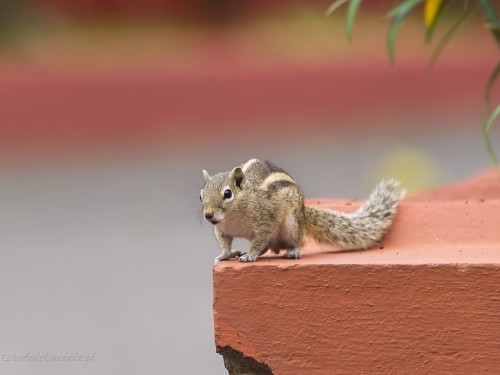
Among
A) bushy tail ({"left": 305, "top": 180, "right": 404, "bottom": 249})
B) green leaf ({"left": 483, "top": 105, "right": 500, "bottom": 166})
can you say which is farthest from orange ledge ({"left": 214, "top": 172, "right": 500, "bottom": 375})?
green leaf ({"left": 483, "top": 105, "right": 500, "bottom": 166})

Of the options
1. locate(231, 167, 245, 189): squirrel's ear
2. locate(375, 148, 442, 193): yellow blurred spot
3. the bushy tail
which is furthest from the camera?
locate(375, 148, 442, 193): yellow blurred spot

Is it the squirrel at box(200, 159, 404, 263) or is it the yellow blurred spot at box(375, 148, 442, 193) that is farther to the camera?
the yellow blurred spot at box(375, 148, 442, 193)

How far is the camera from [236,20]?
52.1 feet

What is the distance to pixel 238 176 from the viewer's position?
4.89 meters

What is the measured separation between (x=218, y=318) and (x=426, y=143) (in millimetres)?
8892

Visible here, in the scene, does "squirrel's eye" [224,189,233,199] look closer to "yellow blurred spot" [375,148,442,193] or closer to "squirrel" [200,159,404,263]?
"squirrel" [200,159,404,263]

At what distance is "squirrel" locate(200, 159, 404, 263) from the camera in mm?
4805

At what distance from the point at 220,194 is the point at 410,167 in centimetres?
751

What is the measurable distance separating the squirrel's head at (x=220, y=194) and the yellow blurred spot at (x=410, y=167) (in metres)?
5.86

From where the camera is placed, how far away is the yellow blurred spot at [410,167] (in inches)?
441

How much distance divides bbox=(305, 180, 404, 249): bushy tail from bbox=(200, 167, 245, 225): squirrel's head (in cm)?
44

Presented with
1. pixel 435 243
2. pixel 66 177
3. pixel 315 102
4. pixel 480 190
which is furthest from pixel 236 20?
pixel 435 243

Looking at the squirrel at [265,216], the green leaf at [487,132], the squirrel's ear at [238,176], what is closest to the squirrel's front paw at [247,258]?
the squirrel at [265,216]

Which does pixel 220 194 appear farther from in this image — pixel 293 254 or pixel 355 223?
pixel 355 223
